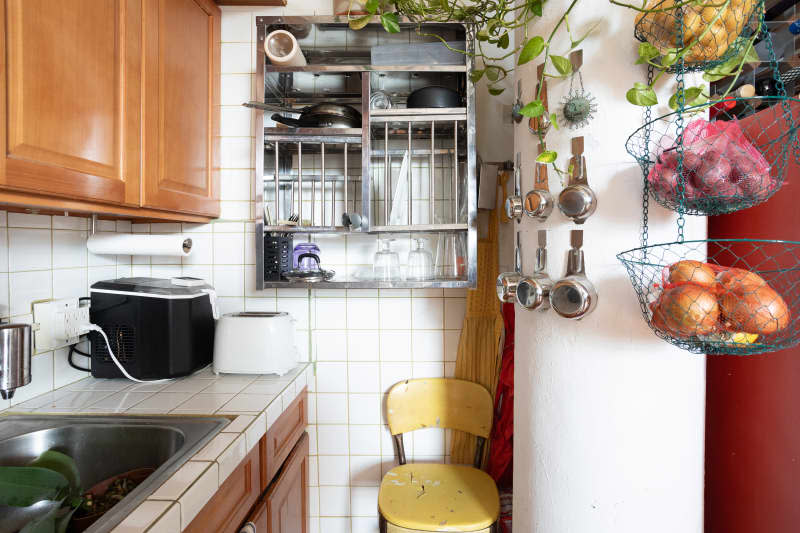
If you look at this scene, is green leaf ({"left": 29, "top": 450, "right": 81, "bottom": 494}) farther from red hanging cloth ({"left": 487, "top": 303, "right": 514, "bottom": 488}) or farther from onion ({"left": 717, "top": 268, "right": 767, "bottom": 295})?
onion ({"left": 717, "top": 268, "right": 767, "bottom": 295})

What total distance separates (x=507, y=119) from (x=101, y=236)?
1.53 metres

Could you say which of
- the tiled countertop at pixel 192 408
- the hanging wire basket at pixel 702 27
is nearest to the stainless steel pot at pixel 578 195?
the hanging wire basket at pixel 702 27

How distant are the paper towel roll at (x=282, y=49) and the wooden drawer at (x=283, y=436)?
117 cm

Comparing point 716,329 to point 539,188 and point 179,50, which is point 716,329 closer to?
point 539,188

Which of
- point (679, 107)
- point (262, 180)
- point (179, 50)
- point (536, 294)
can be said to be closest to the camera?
point (679, 107)

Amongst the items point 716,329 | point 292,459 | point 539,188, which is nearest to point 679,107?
point 539,188

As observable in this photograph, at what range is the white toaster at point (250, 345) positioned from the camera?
138 centimetres

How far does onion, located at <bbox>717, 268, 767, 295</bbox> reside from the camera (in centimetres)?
73

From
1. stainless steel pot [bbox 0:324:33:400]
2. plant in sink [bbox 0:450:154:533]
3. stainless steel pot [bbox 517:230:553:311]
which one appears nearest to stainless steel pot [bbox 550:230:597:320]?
stainless steel pot [bbox 517:230:553:311]

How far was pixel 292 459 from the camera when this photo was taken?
1350 millimetres

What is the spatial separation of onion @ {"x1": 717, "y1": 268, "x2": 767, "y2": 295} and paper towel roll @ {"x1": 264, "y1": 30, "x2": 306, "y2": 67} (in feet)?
4.47

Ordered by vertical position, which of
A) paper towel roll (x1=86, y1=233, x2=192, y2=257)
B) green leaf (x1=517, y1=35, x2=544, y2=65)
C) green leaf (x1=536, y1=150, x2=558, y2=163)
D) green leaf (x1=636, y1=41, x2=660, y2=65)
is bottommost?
paper towel roll (x1=86, y1=233, x2=192, y2=257)

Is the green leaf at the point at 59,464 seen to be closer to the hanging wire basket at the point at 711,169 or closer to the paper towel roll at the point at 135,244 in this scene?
the paper towel roll at the point at 135,244

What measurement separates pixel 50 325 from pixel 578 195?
5.04 ft
